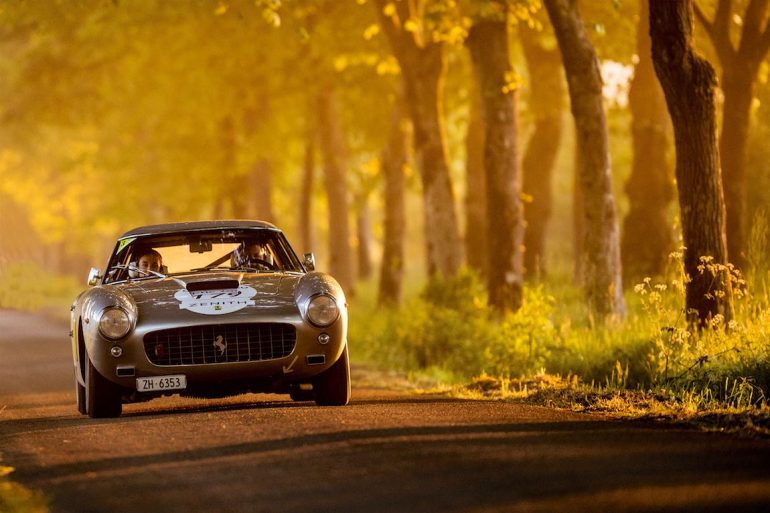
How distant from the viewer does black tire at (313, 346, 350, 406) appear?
39.4ft

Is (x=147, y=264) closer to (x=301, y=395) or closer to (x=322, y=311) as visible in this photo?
(x=301, y=395)

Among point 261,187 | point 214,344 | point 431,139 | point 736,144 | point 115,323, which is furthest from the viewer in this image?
point 261,187

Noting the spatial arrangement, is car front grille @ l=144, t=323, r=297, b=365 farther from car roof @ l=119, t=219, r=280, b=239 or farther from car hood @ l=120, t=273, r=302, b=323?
car roof @ l=119, t=219, r=280, b=239

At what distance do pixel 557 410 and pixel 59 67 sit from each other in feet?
99.1

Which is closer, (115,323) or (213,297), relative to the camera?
(115,323)

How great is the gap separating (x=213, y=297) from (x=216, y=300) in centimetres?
6

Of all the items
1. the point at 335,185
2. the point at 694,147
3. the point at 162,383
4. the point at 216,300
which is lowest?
the point at 162,383

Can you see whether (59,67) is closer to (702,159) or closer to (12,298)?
(12,298)

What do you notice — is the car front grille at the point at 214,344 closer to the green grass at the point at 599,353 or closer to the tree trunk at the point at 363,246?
the green grass at the point at 599,353

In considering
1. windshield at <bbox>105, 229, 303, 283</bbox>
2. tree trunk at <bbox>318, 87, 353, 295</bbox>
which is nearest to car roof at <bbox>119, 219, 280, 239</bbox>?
windshield at <bbox>105, 229, 303, 283</bbox>

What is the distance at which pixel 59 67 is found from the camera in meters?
39.2

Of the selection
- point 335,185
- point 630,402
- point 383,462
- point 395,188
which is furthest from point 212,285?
point 335,185

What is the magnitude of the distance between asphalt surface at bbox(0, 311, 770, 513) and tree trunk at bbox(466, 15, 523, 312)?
30.6 feet

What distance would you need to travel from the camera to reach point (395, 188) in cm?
3338
